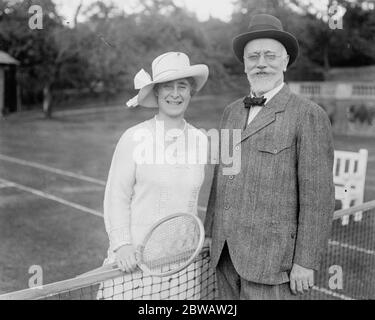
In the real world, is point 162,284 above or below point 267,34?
below

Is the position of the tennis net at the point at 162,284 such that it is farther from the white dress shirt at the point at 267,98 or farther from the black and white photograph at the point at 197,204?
the white dress shirt at the point at 267,98

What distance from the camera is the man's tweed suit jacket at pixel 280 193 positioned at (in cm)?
273

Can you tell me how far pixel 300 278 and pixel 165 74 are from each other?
133 cm

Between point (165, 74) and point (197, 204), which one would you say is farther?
point (197, 204)

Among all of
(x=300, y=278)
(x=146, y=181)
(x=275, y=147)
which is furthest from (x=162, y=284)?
(x=275, y=147)

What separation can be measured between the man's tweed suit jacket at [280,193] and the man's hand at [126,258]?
507 mm

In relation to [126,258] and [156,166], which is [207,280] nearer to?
[126,258]

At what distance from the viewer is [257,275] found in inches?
113

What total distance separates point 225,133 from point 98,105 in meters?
29.4

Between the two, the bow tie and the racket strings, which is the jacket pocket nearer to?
the bow tie

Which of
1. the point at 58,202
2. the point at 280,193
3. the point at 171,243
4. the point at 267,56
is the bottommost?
the point at 58,202

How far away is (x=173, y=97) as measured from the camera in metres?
3.06

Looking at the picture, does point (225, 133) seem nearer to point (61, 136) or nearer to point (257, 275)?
point (257, 275)
